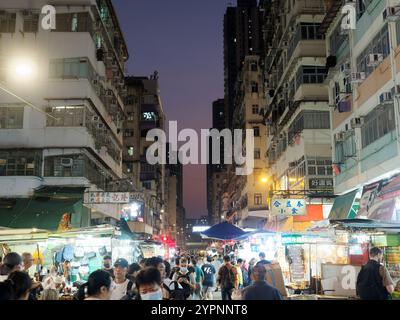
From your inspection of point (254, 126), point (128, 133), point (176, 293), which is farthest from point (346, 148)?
point (128, 133)

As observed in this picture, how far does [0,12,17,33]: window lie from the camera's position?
34.3 metres

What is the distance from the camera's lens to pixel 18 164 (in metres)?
32.4

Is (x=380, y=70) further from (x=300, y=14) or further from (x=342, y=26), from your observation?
(x=300, y=14)

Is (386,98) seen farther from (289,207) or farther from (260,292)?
(260,292)

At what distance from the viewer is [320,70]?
32781mm

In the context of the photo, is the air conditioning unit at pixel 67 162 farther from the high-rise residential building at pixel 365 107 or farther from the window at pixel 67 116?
the high-rise residential building at pixel 365 107

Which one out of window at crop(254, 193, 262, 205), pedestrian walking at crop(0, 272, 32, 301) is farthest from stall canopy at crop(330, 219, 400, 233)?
window at crop(254, 193, 262, 205)

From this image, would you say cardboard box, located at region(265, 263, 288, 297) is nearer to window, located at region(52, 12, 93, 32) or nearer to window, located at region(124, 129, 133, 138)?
window, located at region(52, 12, 93, 32)

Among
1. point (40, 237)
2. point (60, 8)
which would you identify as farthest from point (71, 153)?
point (40, 237)

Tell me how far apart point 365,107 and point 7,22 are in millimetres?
24804

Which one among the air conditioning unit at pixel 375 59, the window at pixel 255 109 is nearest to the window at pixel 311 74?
the air conditioning unit at pixel 375 59

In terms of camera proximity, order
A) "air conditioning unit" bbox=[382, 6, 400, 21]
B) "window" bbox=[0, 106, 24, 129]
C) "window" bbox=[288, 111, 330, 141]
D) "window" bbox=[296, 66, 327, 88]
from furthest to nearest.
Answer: "window" bbox=[0, 106, 24, 129] < "window" bbox=[296, 66, 327, 88] < "window" bbox=[288, 111, 330, 141] < "air conditioning unit" bbox=[382, 6, 400, 21]

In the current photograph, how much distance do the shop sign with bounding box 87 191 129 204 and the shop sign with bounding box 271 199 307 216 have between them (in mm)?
8093

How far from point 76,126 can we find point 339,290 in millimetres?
24442
